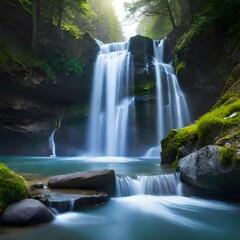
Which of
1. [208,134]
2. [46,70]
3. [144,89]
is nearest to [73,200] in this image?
[208,134]

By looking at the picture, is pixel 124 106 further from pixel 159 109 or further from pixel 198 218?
pixel 198 218

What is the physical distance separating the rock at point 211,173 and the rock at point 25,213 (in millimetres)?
3614

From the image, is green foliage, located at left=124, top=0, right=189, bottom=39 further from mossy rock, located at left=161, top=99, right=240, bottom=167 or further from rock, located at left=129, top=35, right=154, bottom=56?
mossy rock, located at left=161, top=99, right=240, bottom=167

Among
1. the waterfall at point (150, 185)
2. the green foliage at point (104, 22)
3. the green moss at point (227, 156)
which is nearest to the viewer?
the green moss at point (227, 156)

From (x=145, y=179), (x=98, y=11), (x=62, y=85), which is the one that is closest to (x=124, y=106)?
(x=62, y=85)

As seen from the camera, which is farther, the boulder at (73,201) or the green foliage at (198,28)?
the green foliage at (198,28)

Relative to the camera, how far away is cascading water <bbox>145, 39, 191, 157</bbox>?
58.8 feet

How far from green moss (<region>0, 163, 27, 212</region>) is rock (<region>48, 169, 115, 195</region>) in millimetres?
1170

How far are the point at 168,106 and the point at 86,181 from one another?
1219cm

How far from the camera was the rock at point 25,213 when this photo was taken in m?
5.08

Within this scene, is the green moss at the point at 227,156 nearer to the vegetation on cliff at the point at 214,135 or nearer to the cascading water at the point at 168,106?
the vegetation on cliff at the point at 214,135

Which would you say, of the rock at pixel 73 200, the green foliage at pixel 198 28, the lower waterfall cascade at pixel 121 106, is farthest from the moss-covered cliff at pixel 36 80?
the rock at pixel 73 200

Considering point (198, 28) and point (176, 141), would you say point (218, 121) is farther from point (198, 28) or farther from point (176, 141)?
point (198, 28)

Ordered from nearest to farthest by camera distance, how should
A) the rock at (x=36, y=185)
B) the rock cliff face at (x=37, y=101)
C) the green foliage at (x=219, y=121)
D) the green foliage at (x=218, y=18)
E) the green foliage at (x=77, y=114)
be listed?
the rock at (x=36, y=185), the green foliage at (x=219, y=121), the green foliage at (x=218, y=18), the rock cliff face at (x=37, y=101), the green foliage at (x=77, y=114)
